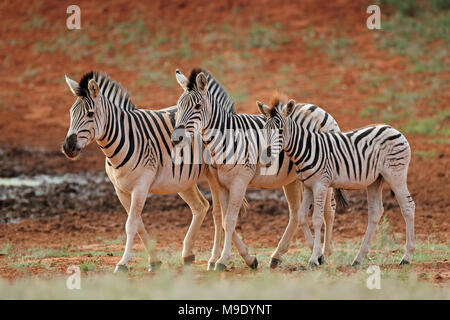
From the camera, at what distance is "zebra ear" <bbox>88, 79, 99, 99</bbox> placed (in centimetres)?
952

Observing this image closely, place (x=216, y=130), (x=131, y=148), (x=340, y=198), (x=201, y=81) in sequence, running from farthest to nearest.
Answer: (x=340, y=198), (x=216, y=130), (x=131, y=148), (x=201, y=81)

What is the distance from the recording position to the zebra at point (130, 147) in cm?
948

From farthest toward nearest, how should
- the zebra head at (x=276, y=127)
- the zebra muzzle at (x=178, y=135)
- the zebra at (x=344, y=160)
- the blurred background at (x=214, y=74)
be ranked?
1. the blurred background at (x=214, y=74)
2. the zebra at (x=344, y=160)
3. the zebra head at (x=276, y=127)
4. the zebra muzzle at (x=178, y=135)

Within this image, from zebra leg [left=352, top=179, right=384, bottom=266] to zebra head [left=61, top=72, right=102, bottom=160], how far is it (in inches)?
151

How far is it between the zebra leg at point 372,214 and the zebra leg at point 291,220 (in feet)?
3.07

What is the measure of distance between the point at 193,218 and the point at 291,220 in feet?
4.55

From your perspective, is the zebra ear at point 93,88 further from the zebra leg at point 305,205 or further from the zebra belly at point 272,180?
the zebra leg at point 305,205

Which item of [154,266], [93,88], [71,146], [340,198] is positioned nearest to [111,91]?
[93,88]

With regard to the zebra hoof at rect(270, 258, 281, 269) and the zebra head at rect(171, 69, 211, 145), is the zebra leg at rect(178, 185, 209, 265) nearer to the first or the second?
the zebra hoof at rect(270, 258, 281, 269)

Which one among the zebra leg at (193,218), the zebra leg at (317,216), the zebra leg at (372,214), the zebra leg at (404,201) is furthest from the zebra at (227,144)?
the zebra leg at (404,201)

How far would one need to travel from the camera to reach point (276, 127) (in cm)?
973

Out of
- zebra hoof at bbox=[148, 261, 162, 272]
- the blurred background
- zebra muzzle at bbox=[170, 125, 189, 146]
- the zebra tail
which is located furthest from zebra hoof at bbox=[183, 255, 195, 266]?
the blurred background

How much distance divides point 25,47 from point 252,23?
9.08 m

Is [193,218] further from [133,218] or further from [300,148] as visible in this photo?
[300,148]
